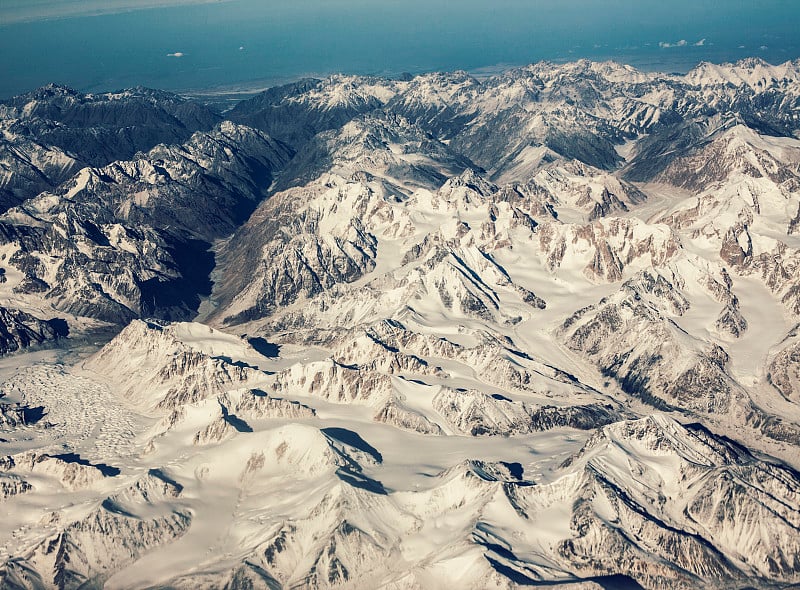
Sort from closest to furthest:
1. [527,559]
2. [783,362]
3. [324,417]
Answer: [527,559] < [324,417] < [783,362]

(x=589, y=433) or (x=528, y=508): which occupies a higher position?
(x=528, y=508)

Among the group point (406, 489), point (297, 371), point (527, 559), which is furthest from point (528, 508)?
point (297, 371)

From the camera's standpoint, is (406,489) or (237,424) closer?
(406,489)

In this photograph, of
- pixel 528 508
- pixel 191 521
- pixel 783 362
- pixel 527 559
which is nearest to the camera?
pixel 527 559

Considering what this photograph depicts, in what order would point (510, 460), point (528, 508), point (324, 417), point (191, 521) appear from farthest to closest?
point (324, 417)
point (510, 460)
point (191, 521)
point (528, 508)

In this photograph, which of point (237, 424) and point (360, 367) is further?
point (360, 367)

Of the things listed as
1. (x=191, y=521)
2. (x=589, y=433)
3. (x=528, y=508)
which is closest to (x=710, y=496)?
(x=528, y=508)

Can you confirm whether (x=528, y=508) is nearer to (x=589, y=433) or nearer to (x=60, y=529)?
(x=589, y=433)

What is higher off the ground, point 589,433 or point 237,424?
point 237,424

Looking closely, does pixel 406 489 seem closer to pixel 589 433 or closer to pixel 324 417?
pixel 324 417
